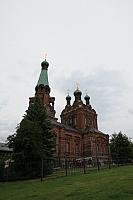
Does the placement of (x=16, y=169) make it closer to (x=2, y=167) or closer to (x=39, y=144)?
(x=2, y=167)

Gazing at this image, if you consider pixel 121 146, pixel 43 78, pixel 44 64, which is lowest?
pixel 121 146

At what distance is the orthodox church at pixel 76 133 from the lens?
50237 mm

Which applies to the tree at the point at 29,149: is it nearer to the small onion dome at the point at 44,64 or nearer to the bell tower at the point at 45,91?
the bell tower at the point at 45,91

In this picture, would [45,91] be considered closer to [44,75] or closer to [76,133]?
[44,75]

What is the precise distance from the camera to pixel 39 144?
27.3 meters

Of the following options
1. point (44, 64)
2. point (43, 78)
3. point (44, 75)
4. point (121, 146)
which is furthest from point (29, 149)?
point (44, 64)

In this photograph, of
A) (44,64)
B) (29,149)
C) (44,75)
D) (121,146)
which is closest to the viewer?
(29,149)

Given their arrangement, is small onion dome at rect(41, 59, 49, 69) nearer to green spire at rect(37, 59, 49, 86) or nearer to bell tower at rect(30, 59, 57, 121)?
green spire at rect(37, 59, 49, 86)

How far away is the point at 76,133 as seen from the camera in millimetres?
55469

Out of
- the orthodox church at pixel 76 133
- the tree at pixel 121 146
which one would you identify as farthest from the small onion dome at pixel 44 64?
the tree at pixel 121 146

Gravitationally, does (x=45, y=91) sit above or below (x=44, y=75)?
below

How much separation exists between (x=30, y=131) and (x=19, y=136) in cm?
136

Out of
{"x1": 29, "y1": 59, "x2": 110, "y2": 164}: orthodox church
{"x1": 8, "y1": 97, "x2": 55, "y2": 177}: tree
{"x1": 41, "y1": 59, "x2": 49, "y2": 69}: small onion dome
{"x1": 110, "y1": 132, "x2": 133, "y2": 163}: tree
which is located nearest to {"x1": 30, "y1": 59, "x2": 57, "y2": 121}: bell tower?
{"x1": 29, "y1": 59, "x2": 110, "y2": 164}: orthodox church

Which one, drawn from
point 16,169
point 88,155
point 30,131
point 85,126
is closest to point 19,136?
point 30,131
